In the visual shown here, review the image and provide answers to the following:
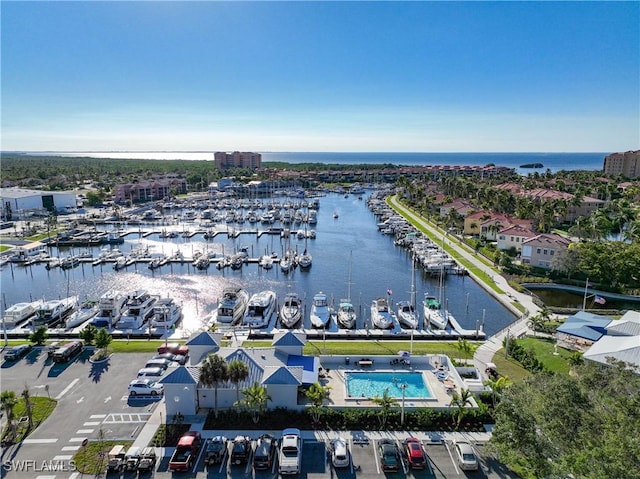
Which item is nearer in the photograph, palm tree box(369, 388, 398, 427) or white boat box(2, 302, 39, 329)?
palm tree box(369, 388, 398, 427)

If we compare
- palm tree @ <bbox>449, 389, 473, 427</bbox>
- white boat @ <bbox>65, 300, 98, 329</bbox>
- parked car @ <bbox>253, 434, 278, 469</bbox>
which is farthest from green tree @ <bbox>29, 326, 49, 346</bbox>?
palm tree @ <bbox>449, 389, 473, 427</bbox>

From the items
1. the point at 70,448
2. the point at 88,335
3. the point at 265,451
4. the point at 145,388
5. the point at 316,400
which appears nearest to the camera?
the point at 265,451

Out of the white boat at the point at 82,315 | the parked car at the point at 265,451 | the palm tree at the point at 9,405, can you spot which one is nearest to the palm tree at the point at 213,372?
the parked car at the point at 265,451

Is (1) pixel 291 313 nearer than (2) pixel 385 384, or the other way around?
(2) pixel 385 384

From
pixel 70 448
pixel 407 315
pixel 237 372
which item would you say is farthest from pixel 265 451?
Answer: pixel 407 315

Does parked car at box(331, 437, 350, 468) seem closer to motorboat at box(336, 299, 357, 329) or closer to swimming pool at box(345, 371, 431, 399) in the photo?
swimming pool at box(345, 371, 431, 399)

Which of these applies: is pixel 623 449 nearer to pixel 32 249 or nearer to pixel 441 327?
pixel 441 327

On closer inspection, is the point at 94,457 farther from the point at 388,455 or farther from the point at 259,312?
the point at 259,312

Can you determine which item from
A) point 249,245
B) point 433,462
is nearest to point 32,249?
point 249,245
